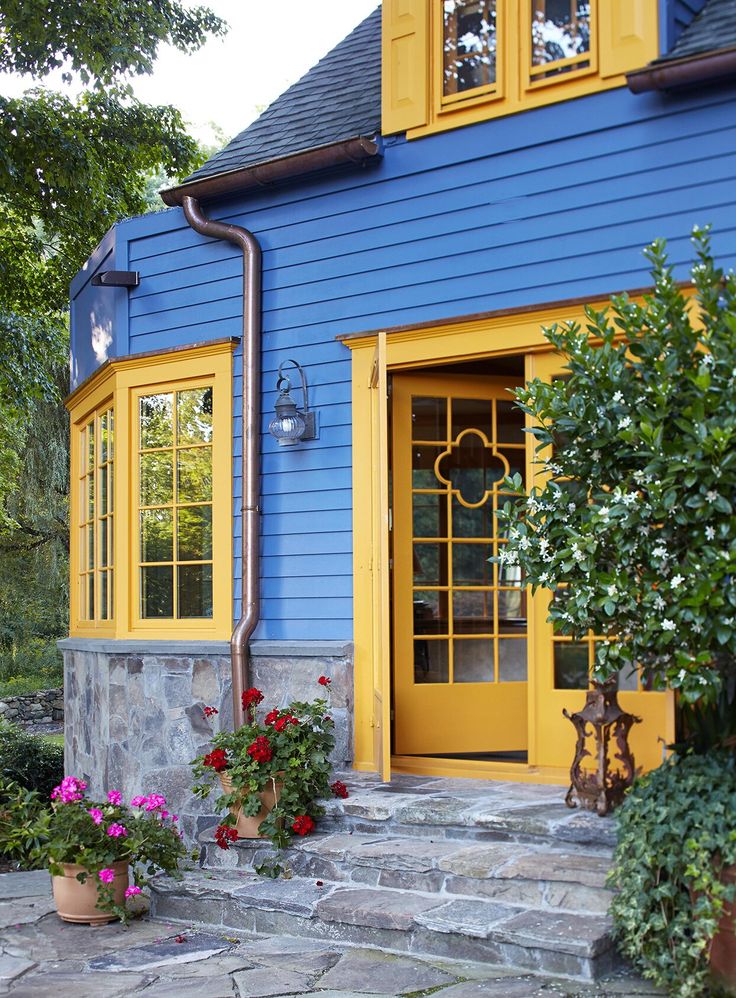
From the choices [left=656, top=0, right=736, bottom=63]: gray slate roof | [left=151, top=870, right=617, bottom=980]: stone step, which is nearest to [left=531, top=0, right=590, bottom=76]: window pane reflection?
[left=656, top=0, right=736, bottom=63]: gray slate roof

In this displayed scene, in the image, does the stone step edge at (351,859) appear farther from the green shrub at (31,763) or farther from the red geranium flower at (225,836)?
the green shrub at (31,763)

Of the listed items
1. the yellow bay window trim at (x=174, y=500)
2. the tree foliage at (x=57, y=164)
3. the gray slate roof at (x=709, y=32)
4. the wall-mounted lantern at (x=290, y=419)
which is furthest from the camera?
the tree foliage at (x=57, y=164)

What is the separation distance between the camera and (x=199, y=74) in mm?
29578

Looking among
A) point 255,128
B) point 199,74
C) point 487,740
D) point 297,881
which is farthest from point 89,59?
point 199,74

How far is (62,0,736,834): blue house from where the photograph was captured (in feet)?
17.0

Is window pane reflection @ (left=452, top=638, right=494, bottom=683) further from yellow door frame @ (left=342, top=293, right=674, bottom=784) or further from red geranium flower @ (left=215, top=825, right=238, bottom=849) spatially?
red geranium flower @ (left=215, top=825, right=238, bottom=849)

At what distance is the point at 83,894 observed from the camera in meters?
4.92

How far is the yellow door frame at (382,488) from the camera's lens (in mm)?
5309

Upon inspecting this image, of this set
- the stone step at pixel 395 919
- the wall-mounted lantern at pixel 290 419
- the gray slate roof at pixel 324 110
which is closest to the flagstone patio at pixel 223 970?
the stone step at pixel 395 919

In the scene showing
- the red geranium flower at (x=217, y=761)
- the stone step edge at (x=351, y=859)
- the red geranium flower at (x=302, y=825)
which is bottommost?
the stone step edge at (x=351, y=859)

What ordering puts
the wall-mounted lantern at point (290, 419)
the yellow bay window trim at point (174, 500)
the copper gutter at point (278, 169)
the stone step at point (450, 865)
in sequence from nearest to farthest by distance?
1. the stone step at point (450, 865)
2. the copper gutter at point (278, 169)
3. the wall-mounted lantern at point (290, 419)
4. the yellow bay window trim at point (174, 500)

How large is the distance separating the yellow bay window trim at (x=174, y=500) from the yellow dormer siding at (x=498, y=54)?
5.43 feet

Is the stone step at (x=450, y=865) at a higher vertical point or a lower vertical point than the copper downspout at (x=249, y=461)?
lower

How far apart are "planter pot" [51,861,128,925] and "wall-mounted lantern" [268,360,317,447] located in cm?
223
